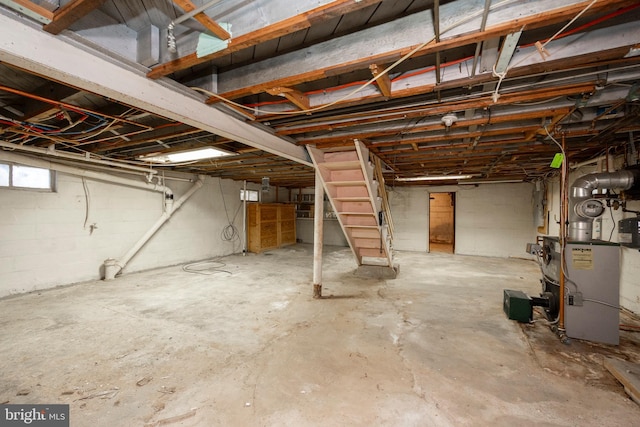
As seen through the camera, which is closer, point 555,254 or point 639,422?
point 639,422

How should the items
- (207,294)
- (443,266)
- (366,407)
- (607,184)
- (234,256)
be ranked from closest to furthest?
(366,407) → (607,184) → (207,294) → (443,266) → (234,256)

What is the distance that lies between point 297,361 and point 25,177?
4.61 m

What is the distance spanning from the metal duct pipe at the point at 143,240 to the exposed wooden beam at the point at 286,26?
440 centimetres

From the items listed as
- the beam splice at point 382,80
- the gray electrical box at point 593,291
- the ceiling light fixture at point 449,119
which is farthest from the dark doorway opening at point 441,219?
the beam splice at point 382,80

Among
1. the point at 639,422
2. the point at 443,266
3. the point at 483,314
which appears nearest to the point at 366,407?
the point at 639,422

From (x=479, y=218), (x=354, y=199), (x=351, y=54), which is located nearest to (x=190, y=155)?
(x=354, y=199)

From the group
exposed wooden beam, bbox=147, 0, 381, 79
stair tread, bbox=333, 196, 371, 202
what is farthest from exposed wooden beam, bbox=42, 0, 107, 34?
stair tread, bbox=333, 196, 371, 202

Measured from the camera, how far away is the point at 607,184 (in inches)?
102

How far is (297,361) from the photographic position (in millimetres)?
2145

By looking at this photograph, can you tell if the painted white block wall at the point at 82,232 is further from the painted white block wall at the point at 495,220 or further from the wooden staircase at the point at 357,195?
the painted white block wall at the point at 495,220

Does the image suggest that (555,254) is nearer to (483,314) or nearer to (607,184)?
(607,184)

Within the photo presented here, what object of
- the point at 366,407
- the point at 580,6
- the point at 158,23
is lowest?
the point at 366,407

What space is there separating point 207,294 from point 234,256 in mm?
3121

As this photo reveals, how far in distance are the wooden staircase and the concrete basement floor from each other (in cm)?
97
